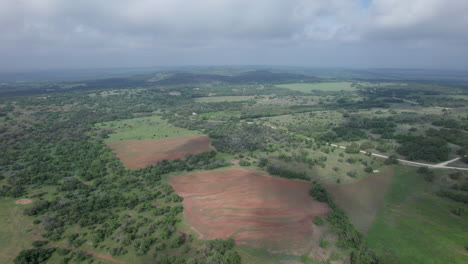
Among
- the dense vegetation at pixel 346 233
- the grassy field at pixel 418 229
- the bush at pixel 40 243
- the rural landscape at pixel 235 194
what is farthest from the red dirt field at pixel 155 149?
the grassy field at pixel 418 229

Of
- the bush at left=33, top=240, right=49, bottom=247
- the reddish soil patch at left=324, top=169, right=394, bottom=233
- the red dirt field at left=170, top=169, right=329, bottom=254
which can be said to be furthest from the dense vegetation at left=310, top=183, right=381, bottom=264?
the bush at left=33, top=240, right=49, bottom=247

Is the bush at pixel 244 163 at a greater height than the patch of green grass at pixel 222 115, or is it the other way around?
the patch of green grass at pixel 222 115

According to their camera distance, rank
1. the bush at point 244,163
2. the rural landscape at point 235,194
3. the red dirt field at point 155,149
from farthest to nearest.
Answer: the red dirt field at point 155,149
the bush at point 244,163
the rural landscape at point 235,194

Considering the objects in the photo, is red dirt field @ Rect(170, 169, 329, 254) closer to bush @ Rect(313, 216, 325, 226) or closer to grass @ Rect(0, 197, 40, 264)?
bush @ Rect(313, 216, 325, 226)

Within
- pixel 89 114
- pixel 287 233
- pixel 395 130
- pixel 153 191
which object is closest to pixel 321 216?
pixel 287 233

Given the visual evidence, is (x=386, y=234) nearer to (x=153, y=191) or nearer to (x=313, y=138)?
(x=153, y=191)

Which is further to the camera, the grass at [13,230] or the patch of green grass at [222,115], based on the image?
the patch of green grass at [222,115]

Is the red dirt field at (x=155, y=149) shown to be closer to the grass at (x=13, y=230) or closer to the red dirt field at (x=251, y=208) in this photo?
the red dirt field at (x=251, y=208)
